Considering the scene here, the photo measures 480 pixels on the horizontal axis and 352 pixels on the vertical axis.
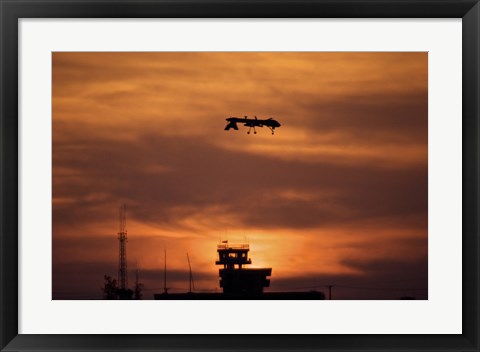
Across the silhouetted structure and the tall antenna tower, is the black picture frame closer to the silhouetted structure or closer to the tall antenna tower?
the silhouetted structure

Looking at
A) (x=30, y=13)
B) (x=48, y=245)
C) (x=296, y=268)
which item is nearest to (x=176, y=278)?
(x=296, y=268)

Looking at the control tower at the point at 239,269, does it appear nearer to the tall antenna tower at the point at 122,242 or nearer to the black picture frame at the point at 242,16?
the tall antenna tower at the point at 122,242

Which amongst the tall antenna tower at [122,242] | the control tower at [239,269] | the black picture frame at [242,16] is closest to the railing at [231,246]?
the control tower at [239,269]

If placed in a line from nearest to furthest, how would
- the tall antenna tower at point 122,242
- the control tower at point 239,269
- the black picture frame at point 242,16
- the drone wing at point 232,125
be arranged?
1. the black picture frame at point 242,16
2. the tall antenna tower at point 122,242
3. the drone wing at point 232,125
4. the control tower at point 239,269

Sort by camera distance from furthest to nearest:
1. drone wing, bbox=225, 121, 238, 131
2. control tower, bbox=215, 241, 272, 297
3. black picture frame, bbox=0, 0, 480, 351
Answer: control tower, bbox=215, 241, 272, 297
drone wing, bbox=225, 121, 238, 131
black picture frame, bbox=0, 0, 480, 351

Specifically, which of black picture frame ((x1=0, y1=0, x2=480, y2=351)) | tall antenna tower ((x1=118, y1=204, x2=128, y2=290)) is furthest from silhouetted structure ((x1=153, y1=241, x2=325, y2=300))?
black picture frame ((x1=0, y1=0, x2=480, y2=351))

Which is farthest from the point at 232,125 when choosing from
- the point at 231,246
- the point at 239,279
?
the point at 239,279
